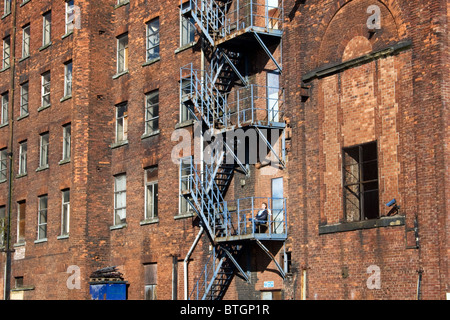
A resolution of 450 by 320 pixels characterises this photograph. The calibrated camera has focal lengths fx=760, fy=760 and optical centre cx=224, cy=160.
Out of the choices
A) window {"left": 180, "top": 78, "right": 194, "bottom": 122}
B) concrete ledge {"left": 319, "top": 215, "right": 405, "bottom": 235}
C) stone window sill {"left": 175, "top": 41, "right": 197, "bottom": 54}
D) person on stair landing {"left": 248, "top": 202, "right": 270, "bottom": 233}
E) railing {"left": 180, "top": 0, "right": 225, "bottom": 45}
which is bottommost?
concrete ledge {"left": 319, "top": 215, "right": 405, "bottom": 235}

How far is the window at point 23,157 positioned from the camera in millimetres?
36469

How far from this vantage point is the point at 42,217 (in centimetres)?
3438

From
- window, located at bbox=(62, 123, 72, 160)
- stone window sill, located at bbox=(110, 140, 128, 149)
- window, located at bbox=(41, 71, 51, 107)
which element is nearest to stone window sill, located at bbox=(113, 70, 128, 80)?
stone window sill, located at bbox=(110, 140, 128, 149)

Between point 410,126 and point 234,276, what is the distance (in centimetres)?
833

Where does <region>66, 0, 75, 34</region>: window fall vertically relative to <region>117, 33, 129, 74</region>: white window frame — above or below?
above

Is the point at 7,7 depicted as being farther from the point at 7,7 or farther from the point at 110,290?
the point at 110,290

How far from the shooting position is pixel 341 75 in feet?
70.2

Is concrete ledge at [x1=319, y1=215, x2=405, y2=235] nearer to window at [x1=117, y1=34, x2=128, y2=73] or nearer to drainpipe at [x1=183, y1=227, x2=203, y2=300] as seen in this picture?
drainpipe at [x1=183, y1=227, x2=203, y2=300]

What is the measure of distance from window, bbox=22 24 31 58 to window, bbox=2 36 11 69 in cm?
134

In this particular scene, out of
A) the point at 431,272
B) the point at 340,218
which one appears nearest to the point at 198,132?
the point at 340,218

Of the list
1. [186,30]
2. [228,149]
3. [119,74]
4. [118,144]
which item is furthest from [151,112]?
[228,149]

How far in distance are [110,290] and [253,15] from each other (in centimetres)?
1156

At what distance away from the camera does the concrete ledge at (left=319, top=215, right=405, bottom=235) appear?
1903 cm

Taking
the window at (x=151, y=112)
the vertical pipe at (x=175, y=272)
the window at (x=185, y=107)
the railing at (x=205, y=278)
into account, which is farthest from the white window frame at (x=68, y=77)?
the railing at (x=205, y=278)
